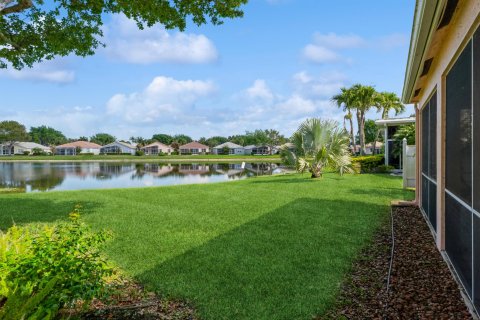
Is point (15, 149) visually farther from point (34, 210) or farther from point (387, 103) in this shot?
point (34, 210)

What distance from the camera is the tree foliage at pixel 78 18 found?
8.52 m

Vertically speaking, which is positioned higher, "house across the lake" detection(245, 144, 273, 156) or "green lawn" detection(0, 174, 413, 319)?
"house across the lake" detection(245, 144, 273, 156)

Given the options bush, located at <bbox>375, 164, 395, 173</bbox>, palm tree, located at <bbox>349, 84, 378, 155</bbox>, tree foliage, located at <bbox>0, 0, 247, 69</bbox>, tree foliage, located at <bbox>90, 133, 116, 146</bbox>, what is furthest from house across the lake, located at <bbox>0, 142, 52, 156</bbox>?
tree foliage, located at <bbox>0, 0, 247, 69</bbox>

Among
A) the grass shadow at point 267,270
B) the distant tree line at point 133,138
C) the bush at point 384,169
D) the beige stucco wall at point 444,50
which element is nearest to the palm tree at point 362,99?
the bush at point 384,169

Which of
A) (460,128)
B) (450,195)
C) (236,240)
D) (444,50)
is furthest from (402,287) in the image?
(444,50)

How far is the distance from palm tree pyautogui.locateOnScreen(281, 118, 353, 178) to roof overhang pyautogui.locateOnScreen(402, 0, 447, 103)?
10198 millimetres

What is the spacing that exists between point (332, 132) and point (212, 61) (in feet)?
26.3

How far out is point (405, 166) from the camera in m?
12.1

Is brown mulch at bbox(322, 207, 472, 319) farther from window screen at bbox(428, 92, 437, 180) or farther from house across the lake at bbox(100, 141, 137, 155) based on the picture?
house across the lake at bbox(100, 141, 137, 155)

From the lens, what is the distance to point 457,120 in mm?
3809

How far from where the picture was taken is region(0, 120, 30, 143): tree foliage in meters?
81.4

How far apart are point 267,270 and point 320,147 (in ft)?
40.6

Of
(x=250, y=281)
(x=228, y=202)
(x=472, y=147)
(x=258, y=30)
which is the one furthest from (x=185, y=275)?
(x=258, y=30)

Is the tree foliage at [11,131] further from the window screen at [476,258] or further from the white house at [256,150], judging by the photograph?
the window screen at [476,258]
